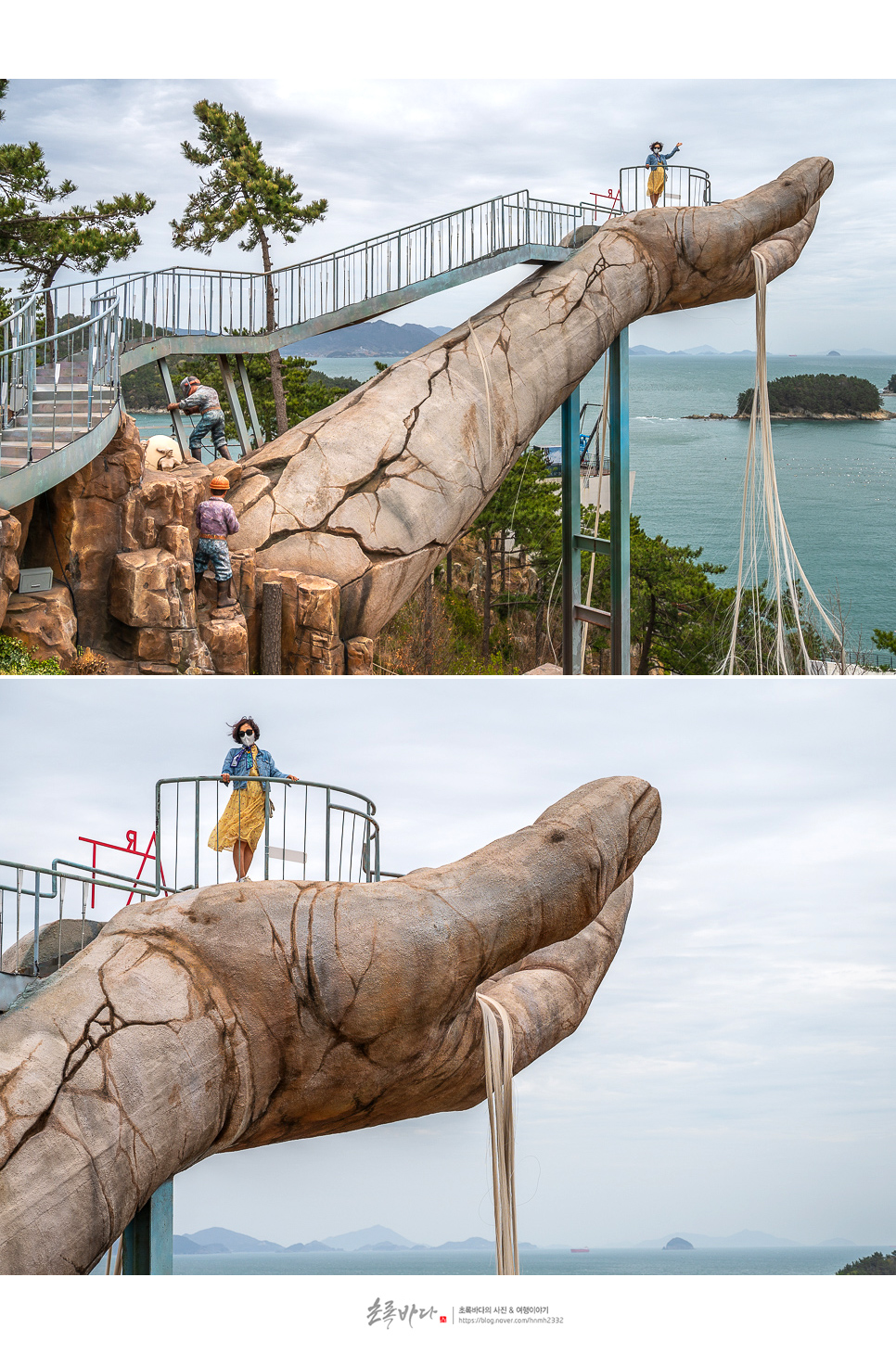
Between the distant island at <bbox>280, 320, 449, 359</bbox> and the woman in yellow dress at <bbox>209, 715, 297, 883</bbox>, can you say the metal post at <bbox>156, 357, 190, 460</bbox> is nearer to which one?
the distant island at <bbox>280, 320, 449, 359</bbox>

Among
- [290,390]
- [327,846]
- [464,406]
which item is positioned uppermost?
[290,390]

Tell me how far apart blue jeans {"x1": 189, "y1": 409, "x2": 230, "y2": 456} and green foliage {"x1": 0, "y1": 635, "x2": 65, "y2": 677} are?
2535 millimetres

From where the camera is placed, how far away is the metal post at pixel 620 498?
31.2 feet

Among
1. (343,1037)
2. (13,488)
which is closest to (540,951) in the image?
(343,1037)

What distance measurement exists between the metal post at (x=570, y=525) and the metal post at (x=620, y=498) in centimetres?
40

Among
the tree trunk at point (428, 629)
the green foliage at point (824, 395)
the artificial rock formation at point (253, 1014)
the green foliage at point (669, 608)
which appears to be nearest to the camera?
the artificial rock formation at point (253, 1014)

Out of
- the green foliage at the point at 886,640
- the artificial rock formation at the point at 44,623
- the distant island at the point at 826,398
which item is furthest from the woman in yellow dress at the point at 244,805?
the distant island at the point at 826,398

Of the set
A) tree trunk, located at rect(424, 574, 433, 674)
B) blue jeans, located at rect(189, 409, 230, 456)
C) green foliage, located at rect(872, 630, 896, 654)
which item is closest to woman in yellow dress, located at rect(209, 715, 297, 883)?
blue jeans, located at rect(189, 409, 230, 456)

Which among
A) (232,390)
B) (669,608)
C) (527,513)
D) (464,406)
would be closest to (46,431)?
(232,390)

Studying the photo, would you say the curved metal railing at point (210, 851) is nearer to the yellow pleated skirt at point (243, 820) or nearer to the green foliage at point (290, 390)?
the yellow pleated skirt at point (243, 820)

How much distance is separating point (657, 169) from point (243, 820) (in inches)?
260

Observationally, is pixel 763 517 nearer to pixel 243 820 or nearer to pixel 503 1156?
Answer: pixel 243 820

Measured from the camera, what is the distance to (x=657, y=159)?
29.1 ft

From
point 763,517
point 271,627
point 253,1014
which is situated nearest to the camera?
point 253,1014
